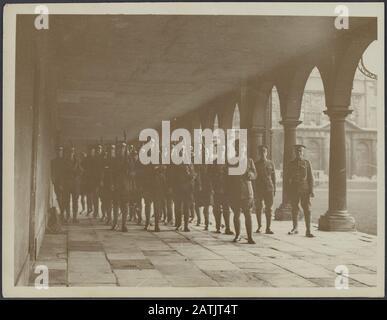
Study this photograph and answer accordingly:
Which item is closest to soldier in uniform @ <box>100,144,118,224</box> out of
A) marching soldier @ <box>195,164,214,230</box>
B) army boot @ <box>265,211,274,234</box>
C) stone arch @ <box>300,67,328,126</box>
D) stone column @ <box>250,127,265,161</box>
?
marching soldier @ <box>195,164,214,230</box>

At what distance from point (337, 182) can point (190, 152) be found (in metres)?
3.23

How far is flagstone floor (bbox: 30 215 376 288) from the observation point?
6812 millimetres

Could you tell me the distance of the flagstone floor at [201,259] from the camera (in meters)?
6.81

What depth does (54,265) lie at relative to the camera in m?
7.52

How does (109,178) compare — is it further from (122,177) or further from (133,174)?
(133,174)

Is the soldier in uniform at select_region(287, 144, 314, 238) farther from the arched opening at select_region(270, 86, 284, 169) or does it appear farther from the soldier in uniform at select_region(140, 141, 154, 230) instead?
the soldier in uniform at select_region(140, 141, 154, 230)

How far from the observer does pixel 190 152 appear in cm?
914

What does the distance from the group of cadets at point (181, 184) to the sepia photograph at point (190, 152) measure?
29mm

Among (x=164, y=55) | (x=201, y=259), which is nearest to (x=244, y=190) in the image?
(x=201, y=259)

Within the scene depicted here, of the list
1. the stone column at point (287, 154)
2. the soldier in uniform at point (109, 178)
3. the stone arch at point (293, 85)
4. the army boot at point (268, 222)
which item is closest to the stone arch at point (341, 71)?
the stone arch at point (293, 85)

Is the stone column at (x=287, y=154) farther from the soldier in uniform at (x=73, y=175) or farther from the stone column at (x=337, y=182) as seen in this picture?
the soldier in uniform at (x=73, y=175)
